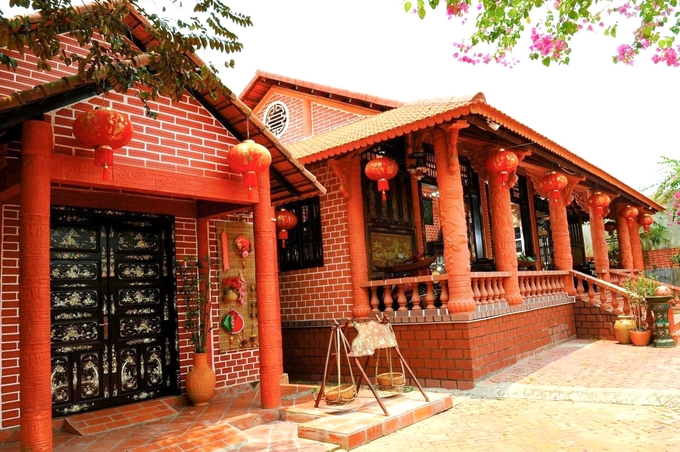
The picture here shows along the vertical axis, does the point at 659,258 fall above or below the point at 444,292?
above

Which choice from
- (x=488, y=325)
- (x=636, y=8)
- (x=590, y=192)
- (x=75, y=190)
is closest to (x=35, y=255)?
(x=75, y=190)

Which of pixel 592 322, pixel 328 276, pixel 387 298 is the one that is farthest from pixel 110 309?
pixel 592 322

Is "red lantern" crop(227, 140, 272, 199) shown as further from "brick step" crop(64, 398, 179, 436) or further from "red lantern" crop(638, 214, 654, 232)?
"red lantern" crop(638, 214, 654, 232)

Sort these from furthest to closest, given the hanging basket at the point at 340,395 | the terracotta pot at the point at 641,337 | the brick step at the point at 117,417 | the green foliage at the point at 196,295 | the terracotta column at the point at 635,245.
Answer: the terracotta column at the point at 635,245 < the terracotta pot at the point at 641,337 < the green foliage at the point at 196,295 < the hanging basket at the point at 340,395 < the brick step at the point at 117,417

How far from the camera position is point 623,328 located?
9680 millimetres

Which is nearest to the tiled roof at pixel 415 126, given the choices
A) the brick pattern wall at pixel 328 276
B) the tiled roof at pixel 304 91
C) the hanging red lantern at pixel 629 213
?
the brick pattern wall at pixel 328 276

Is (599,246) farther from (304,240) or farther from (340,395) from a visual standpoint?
(340,395)

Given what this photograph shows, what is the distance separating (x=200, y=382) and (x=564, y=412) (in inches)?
169

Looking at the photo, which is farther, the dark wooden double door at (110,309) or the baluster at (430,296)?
the baluster at (430,296)

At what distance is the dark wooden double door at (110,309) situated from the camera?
602 cm

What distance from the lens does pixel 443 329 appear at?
7.42 metres

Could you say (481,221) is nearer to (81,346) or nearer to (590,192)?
(590,192)

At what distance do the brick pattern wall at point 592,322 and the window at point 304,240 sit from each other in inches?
231

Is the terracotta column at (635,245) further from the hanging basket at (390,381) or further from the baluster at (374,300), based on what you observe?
the hanging basket at (390,381)
